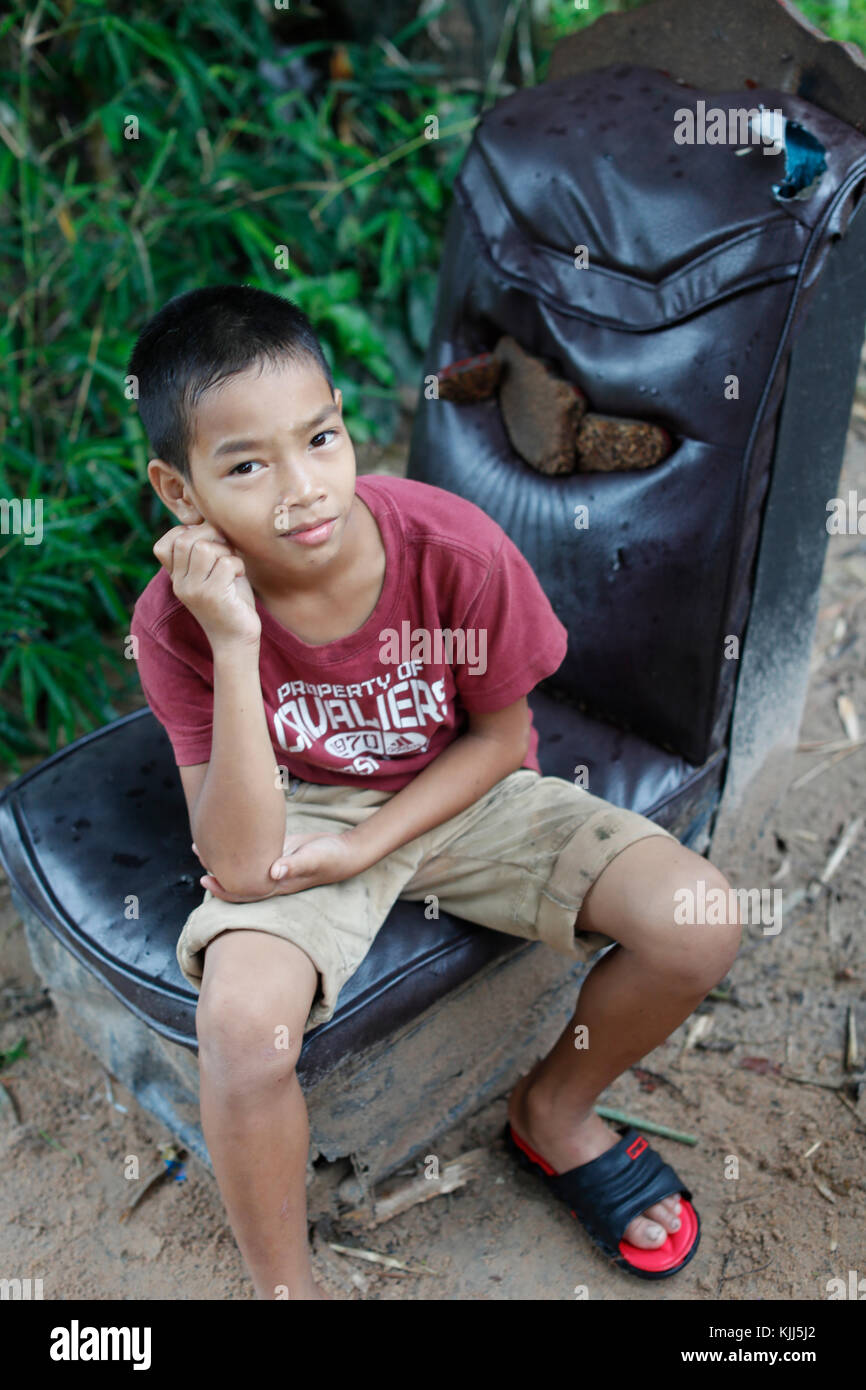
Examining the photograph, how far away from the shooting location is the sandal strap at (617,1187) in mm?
1696

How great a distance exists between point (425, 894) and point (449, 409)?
3.35 feet

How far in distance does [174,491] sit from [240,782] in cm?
39

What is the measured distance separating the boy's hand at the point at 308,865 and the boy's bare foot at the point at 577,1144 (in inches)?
20.5

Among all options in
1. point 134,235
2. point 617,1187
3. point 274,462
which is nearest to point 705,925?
point 617,1187

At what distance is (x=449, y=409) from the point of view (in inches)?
88.5

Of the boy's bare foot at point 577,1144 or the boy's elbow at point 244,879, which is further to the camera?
the boy's bare foot at point 577,1144

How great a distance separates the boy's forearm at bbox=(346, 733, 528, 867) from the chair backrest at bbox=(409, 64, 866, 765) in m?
0.44

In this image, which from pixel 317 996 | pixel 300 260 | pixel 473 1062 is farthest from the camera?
pixel 300 260

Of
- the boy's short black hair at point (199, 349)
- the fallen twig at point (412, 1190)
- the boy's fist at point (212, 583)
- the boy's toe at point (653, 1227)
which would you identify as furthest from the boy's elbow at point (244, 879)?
the boy's toe at point (653, 1227)

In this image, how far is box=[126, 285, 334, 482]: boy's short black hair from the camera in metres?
1.36

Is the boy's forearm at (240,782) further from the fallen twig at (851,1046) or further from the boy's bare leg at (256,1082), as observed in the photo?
the fallen twig at (851,1046)
